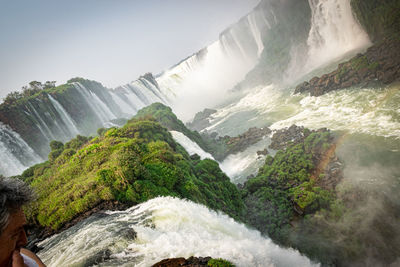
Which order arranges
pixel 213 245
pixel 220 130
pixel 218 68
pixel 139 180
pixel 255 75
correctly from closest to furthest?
pixel 213 245 < pixel 139 180 < pixel 220 130 < pixel 255 75 < pixel 218 68

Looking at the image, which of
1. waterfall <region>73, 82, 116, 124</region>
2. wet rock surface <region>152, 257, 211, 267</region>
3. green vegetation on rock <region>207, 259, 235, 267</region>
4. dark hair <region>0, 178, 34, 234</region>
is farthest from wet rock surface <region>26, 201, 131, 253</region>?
waterfall <region>73, 82, 116, 124</region>

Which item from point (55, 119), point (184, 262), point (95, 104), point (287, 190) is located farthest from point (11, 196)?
point (95, 104)

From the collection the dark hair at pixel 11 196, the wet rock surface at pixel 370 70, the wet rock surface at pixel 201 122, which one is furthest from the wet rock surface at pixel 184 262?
the wet rock surface at pixel 201 122

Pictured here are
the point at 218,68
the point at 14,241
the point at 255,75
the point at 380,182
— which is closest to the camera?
the point at 14,241

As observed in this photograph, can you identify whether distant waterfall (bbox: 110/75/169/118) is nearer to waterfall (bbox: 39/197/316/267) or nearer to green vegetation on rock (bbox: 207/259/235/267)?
waterfall (bbox: 39/197/316/267)

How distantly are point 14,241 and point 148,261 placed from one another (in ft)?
10.7

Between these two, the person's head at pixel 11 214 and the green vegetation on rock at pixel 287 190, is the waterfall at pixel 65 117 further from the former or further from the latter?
the person's head at pixel 11 214

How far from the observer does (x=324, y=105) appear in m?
27.2

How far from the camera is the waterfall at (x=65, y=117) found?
125 ft

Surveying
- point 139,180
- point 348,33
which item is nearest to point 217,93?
point 348,33

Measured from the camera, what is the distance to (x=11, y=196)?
169cm

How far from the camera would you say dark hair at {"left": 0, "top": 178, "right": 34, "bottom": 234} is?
63.8 inches

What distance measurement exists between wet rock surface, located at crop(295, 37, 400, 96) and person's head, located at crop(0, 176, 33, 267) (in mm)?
29745

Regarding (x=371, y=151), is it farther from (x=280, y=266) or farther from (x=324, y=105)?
(x=280, y=266)
